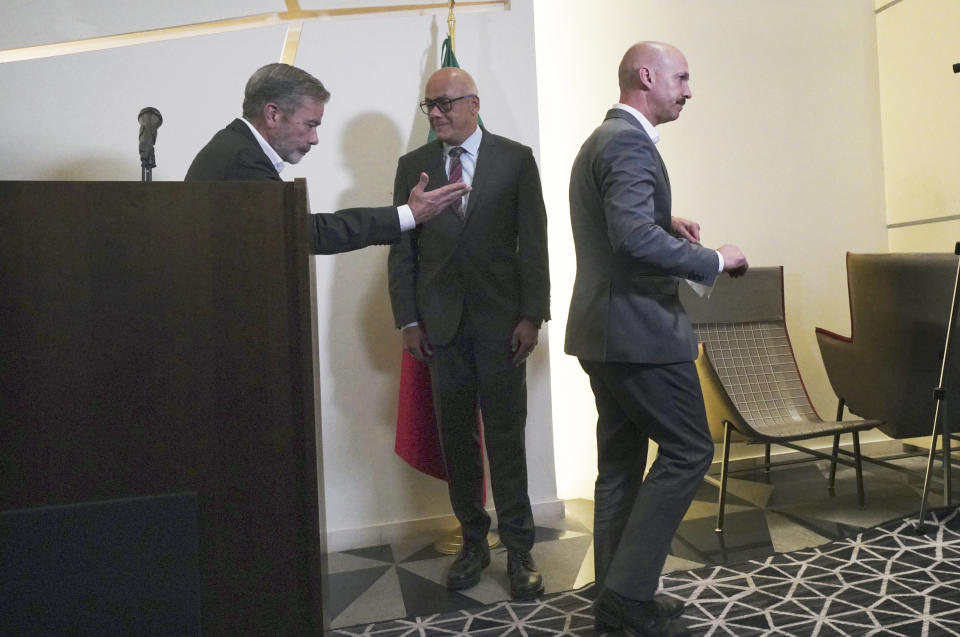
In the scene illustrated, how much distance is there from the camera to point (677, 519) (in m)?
2.03

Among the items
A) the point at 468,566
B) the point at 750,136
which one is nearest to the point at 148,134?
the point at 468,566

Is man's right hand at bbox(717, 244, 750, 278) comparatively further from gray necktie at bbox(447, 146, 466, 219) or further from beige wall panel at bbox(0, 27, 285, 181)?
beige wall panel at bbox(0, 27, 285, 181)

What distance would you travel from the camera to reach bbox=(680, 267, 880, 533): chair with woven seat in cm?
333

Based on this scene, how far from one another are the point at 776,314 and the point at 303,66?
2.49 metres

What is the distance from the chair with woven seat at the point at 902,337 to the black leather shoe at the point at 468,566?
1717 mm

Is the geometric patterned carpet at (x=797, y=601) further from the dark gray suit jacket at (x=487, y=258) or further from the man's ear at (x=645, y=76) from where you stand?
the man's ear at (x=645, y=76)

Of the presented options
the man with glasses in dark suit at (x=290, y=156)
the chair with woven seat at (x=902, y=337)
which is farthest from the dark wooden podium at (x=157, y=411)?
the chair with woven seat at (x=902, y=337)

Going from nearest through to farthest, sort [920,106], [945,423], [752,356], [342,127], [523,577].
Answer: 1. [523,577]
2. [945,423]
3. [342,127]
4. [752,356]
5. [920,106]

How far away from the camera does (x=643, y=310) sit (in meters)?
2.03

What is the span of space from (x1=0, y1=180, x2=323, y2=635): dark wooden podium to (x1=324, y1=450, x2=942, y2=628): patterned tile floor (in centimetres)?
124

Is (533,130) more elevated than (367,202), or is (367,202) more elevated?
(533,130)

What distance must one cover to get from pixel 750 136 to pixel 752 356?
4.02 ft

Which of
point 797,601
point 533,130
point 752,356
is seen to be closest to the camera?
point 797,601

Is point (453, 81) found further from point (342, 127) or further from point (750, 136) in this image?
point (750, 136)
